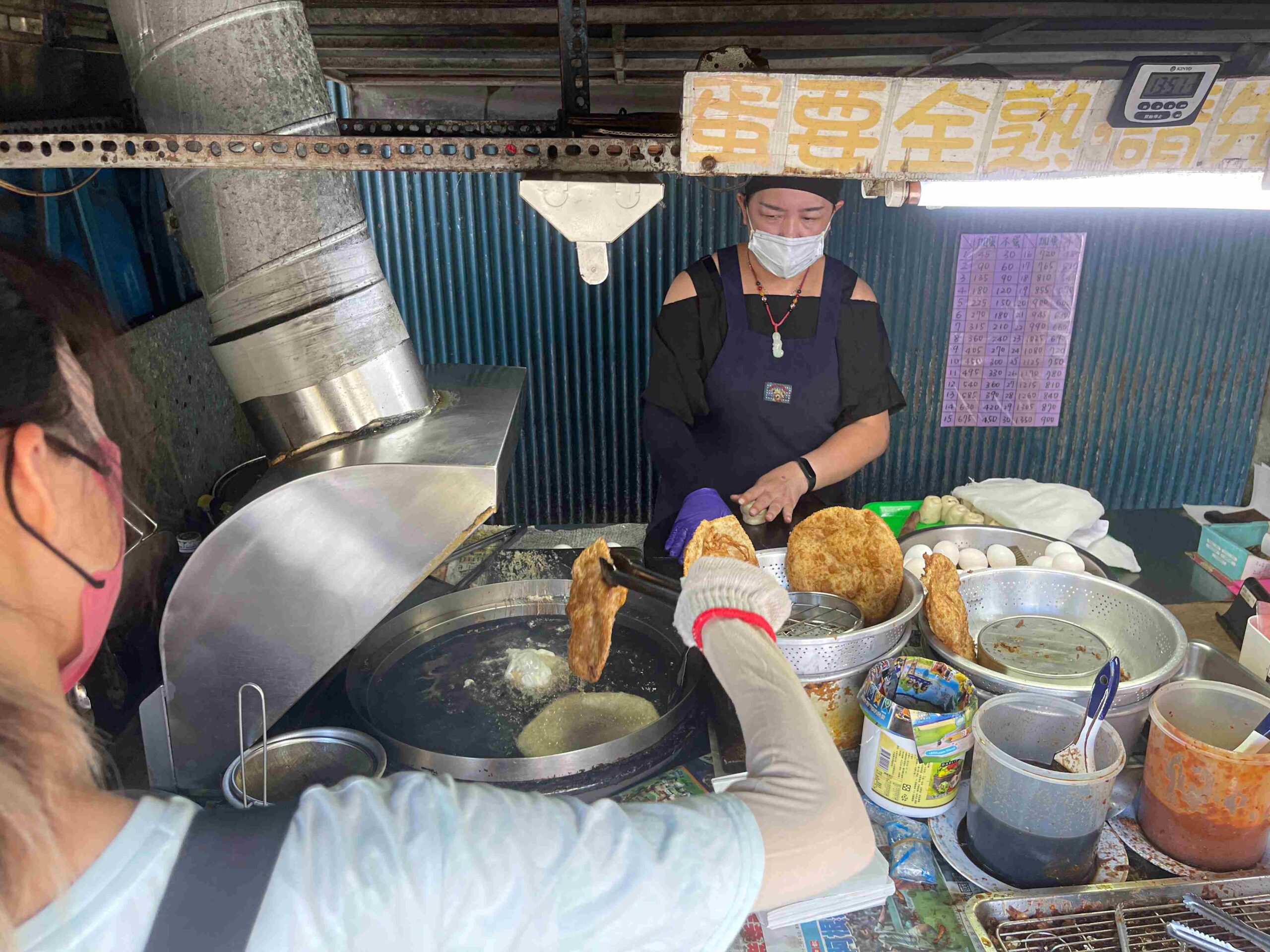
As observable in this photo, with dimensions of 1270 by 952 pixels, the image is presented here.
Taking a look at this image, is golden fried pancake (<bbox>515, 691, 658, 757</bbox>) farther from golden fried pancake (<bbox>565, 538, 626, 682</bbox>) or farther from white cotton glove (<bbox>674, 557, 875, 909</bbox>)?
white cotton glove (<bbox>674, 557, 875, 909</bbox>)

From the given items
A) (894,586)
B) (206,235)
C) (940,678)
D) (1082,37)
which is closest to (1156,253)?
(1082,37)

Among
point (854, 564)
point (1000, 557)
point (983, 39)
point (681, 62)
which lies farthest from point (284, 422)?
point (983, 39)

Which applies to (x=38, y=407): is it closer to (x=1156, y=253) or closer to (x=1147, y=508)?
(x=1156, y=253)

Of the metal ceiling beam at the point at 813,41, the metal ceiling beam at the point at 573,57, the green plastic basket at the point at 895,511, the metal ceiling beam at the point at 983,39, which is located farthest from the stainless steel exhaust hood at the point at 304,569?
the green plastic basket at the point at 895,511

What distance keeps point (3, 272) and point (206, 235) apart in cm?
73

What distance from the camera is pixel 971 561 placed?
2.63 m

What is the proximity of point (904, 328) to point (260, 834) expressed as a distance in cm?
436

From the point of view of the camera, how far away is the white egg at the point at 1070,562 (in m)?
2.38

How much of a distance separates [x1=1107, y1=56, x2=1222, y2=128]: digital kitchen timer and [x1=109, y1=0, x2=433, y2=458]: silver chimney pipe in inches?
53.6

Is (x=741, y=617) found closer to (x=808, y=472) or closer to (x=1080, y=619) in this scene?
(x=1080, y=619)

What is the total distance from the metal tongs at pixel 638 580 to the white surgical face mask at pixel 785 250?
124 centimetres

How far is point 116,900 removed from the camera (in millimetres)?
758

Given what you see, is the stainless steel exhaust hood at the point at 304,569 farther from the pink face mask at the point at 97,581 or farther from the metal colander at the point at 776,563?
the metal colander at the point at 776,563

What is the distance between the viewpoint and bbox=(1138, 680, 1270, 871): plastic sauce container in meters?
1.41
